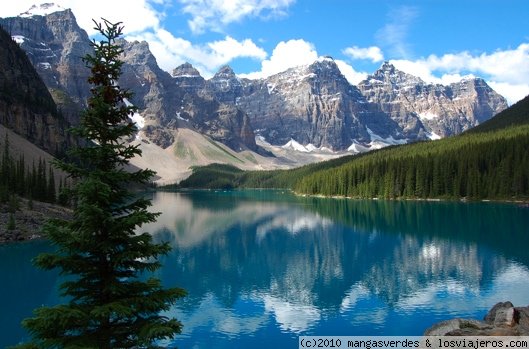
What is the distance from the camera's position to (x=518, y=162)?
451 ft

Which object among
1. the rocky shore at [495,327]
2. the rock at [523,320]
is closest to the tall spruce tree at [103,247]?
the rocky shore at [495,327]

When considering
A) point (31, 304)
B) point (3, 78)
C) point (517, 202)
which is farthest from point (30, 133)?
point (517, 202)

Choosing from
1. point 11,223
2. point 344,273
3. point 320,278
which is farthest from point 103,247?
point 11,223

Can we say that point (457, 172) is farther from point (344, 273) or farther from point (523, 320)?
point (523, 320)

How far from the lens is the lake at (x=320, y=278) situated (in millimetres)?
33969

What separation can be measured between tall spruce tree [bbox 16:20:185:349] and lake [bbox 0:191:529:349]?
1597 cm

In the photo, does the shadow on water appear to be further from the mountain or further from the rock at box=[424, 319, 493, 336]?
the mountain

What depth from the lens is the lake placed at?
34.0 metres

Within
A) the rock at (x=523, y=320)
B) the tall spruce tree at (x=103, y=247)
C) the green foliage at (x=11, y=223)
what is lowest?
the rock at (x=523, y=320)

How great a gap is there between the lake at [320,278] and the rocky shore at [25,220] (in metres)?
3.57

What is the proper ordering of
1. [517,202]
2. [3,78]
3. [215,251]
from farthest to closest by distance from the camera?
1. [3,78]
2. [517,202]
3. [215,251]

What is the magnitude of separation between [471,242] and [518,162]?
3199 inches

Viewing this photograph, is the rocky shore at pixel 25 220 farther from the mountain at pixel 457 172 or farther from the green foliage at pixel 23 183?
the mountain at pixel 457 172

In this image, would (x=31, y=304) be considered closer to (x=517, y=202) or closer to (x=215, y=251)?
(x=215, y=251)
